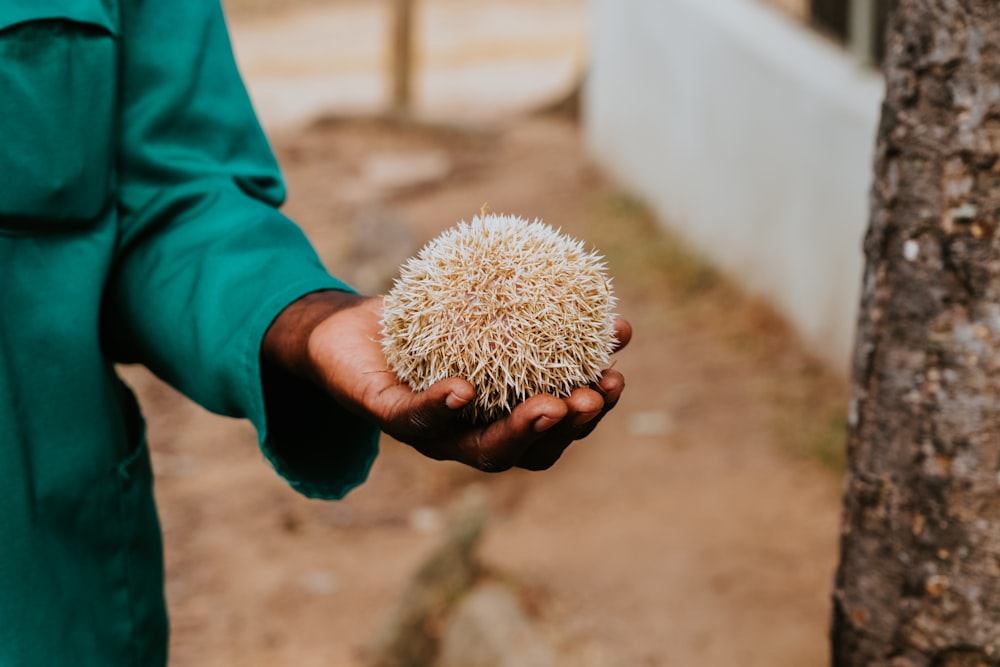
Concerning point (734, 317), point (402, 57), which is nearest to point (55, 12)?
point (734, 317)

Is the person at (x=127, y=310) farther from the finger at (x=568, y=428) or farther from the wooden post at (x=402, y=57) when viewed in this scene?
the wooden post at (x=402, y=57)

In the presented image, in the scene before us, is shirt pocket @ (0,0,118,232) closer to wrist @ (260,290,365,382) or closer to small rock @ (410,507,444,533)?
wrist @ (260,290,365,382)

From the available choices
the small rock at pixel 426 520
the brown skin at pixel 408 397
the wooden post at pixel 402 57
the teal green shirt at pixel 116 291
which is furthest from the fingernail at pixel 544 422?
the wooden post at pixel 402 57

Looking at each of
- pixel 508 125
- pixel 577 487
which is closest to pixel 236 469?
pixel 577 487

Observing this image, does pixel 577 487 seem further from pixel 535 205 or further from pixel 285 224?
pixel 535 205

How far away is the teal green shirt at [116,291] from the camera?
1.75 metres

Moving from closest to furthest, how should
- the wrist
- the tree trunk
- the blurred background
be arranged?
1. the wrist
2. the tree trunk
3. the blurred background

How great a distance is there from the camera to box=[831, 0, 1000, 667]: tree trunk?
1.97m

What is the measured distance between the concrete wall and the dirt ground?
10.5 inches

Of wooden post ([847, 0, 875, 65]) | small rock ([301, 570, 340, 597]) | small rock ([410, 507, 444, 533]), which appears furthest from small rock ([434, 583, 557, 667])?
wooden post ([847, 0, 875, 65])

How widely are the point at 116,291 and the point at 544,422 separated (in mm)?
837

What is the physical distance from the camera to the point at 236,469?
5.48 metres

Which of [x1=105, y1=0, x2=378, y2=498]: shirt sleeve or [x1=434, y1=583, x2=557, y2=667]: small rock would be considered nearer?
[x1=105, y1=0, x2=378, y2=498]: shirt sleeve

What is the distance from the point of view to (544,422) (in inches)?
56.5
